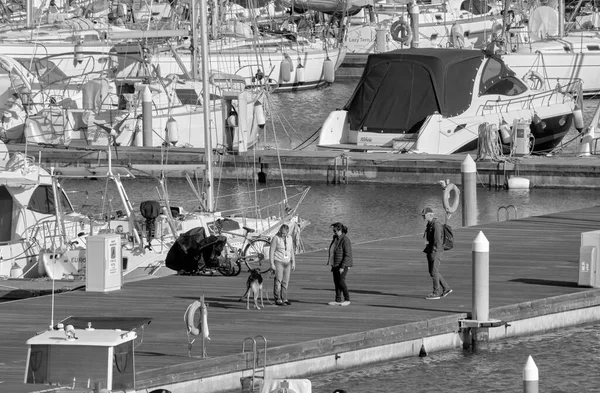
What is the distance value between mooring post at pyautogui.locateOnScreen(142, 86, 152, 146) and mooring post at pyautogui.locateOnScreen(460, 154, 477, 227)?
14.3 m

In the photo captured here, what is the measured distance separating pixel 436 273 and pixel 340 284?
1489 mm

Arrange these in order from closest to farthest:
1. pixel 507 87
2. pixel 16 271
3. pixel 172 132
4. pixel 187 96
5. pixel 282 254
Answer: pixel 282 254 < pixel 16 271 < pixel 172 132 < pixel 507 87 < pixel 187 96

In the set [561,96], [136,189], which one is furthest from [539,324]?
[561,96]

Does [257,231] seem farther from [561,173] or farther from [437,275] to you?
[561,173]

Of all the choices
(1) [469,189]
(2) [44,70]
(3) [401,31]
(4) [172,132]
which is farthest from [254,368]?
(3) [401,31]

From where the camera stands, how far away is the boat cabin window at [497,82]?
44.4m

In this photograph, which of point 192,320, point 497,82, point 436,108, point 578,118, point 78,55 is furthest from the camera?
point 78,55

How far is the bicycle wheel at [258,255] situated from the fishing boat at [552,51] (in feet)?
87.4

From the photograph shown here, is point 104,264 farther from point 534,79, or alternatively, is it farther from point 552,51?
point 552,51

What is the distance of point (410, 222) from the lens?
123ft

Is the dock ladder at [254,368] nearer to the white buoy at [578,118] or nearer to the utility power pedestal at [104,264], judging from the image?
the utility power pedestal at [104,264]

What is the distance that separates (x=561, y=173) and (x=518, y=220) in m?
8.98

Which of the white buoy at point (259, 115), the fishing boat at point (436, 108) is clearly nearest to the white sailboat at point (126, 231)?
the fishing boat at point (436, 108)

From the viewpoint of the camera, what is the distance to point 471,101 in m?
43.8
